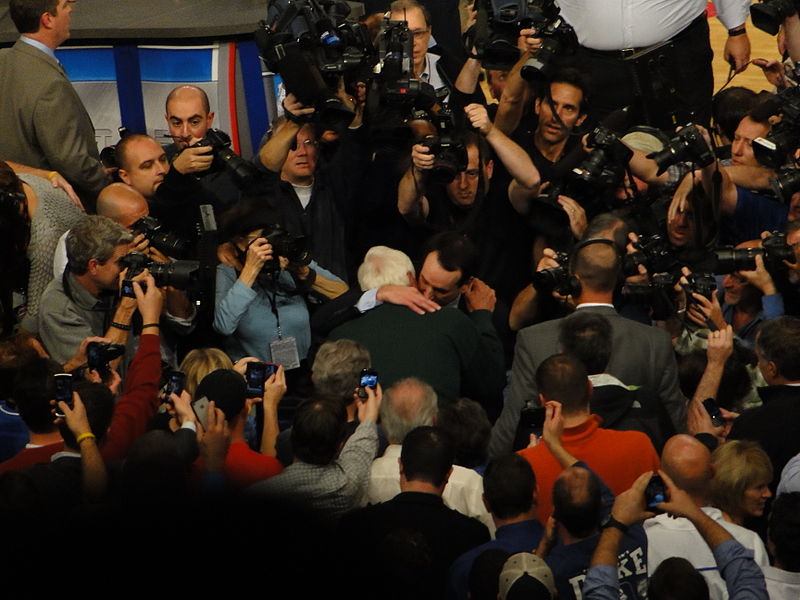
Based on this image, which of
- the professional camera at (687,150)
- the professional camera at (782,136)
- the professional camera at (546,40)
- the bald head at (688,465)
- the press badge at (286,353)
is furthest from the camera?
the professional camera at (546,40)

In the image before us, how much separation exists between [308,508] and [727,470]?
8.20 feet

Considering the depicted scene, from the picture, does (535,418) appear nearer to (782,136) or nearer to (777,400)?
(777,400)

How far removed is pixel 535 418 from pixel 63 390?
1261 millimetres

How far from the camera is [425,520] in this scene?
9.24 ft

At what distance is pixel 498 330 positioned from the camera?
4621 millimetres

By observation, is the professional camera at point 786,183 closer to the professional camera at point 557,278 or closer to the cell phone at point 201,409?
the professional camera at point 557,278

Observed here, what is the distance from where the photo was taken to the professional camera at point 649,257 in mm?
4105

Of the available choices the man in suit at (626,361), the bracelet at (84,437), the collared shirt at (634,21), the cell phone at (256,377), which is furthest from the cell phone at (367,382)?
the collared shirt at (634,21)

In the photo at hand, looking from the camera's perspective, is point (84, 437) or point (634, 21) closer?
point (84, 437)

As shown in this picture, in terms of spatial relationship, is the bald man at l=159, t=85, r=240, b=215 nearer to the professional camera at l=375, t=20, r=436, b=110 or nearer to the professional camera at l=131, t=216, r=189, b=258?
the professional camera at l=131, t=216, r=189, b=258

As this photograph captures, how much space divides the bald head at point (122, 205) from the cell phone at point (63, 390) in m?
1.22

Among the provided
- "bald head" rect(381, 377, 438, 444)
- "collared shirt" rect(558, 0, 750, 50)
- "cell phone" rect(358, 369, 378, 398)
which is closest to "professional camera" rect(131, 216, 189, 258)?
"cell phone" rect(358, 369, 378, 398)

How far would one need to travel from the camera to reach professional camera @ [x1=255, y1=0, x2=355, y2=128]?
4391 mm

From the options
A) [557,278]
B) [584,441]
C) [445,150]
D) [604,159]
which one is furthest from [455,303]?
[584,441]
